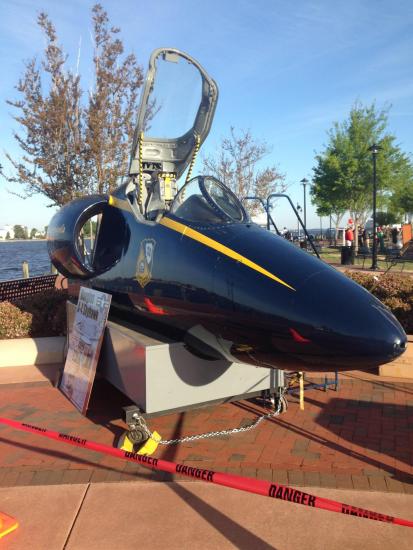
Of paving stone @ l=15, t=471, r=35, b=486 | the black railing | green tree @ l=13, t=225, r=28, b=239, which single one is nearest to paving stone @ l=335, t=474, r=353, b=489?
paving stone @ l=15, t=471, r=35, b=486

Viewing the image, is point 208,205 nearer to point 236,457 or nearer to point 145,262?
point 145,262

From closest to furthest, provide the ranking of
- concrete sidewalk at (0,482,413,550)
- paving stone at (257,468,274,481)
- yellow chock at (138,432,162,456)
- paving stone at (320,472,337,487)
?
concrete sidewalk at (0,482,413,550) < paving stone at (320,472,337,487) < paving stone at (257,468,274,481) < yellow chock at (138,432,162,456)

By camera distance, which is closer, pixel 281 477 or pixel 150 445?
pixel 281 477

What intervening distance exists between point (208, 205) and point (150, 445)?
2.28 meters

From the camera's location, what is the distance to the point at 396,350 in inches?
110

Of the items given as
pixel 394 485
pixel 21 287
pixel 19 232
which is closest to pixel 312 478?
pixel 394 485

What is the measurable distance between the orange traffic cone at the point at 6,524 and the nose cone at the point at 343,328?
89.1 inches

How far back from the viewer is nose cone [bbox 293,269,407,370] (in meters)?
2.79

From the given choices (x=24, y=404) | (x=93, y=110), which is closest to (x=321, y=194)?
(x=93, y=110)

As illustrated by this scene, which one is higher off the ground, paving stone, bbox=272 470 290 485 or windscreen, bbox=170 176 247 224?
windscreen, bbox=170 176 247 224

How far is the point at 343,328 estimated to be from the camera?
2.83m

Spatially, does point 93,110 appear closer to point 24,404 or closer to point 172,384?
point 24,404

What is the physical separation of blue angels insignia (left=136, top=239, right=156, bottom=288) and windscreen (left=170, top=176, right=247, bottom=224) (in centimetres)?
41

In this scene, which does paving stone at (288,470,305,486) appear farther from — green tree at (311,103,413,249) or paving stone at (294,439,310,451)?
green tree at (311,103,413,249)
